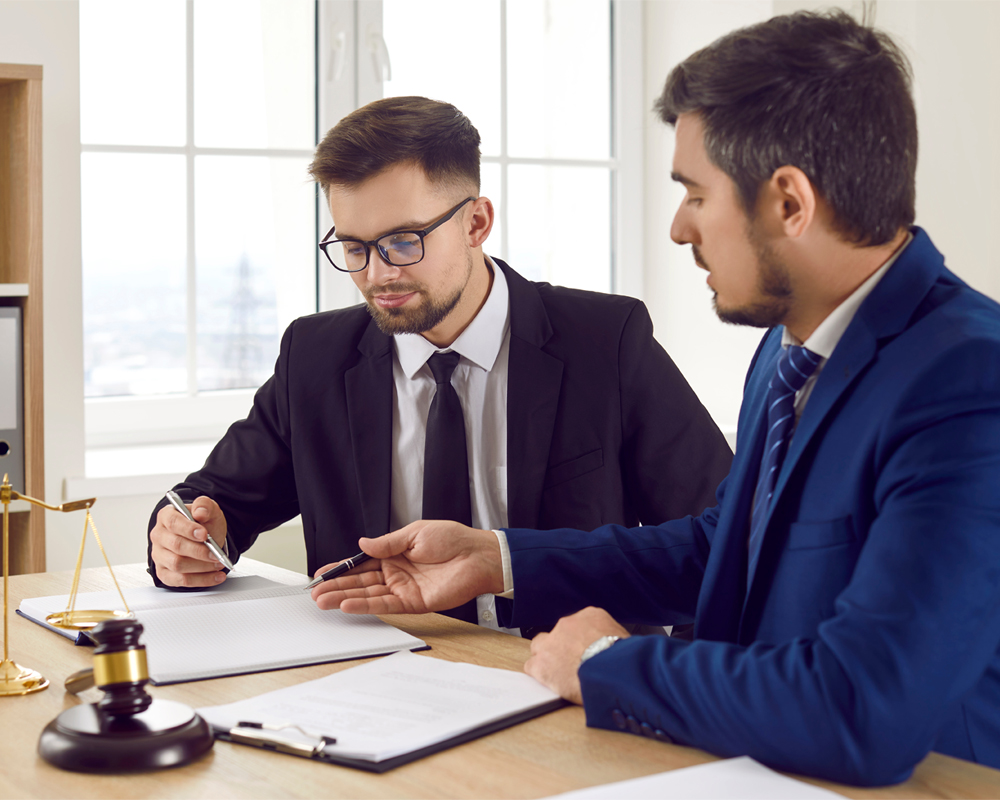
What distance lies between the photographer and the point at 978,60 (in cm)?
271

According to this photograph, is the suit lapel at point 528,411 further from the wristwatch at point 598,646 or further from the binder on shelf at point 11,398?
the binder on shelf at point 11,398

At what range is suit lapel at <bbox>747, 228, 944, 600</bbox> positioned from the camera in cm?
105

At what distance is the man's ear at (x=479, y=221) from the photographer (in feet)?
6.15

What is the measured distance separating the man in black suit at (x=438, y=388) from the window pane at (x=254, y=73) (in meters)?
1.32

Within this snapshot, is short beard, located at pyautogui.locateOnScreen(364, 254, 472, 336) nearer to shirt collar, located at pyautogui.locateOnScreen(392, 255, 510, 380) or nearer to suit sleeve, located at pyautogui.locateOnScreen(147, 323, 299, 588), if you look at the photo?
shirt collar, located at pyautogui.locateOnScreen(392, 255, 510, 380)

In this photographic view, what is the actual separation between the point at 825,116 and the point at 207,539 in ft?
3.40

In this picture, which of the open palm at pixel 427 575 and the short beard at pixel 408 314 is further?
the short beard at pixel 408 314

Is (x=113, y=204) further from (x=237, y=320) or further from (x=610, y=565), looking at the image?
(x=610, y=565)

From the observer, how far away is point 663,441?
5.86 feet

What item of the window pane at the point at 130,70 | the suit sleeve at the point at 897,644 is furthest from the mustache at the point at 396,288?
the window pane at the point at 130,70

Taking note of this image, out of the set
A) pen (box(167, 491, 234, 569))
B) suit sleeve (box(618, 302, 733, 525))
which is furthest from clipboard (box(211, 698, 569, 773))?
suit sleeve (box(618, 302, 733, 525))

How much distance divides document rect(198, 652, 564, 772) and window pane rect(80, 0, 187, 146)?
2211mm

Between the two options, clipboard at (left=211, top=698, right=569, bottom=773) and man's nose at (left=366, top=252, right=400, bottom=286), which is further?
man's nose at (left=366, top=252, right=400, bottom=286)

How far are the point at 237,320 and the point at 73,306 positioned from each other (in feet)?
2.02
